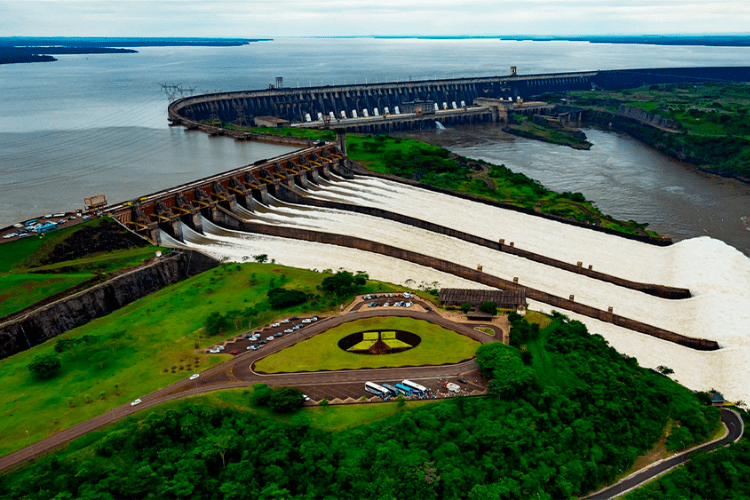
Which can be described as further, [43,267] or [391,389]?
[43,267]

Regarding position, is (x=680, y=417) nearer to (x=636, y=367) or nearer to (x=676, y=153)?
(x=636, y=367)

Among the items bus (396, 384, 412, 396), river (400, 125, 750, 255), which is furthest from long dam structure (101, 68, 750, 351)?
bus (396, 384, 412, 396)

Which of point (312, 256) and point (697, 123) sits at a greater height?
point (697, 123)

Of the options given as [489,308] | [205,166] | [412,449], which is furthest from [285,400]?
[205,166]

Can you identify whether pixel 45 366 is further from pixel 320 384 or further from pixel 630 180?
pixel 630 180

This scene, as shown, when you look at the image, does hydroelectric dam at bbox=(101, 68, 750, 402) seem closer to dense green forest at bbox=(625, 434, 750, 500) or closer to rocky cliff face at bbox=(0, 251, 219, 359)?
rocky cliff face at bbox=(0, 251, 219, 359)

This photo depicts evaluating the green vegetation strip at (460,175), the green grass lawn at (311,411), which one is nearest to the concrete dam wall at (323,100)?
the green vegetation strip at (460,175)

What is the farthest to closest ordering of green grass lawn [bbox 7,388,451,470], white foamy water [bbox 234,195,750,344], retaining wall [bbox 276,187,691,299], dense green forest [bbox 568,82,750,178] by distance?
dense green forest [bbox 568,82,750,178], retaining wall [bbox 276,187,691,299], white foamy water [bbox 234,195,750,344], green grass lawn [bbox 7,388,451,470]
